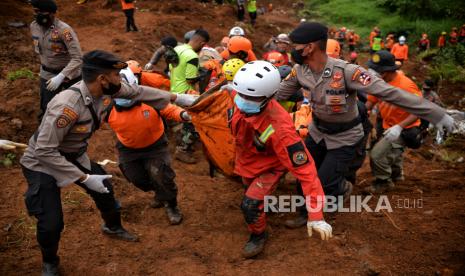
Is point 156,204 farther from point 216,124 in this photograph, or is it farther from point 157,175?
point 216,124

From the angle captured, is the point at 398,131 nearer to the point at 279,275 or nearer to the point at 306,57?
the point at 306,57

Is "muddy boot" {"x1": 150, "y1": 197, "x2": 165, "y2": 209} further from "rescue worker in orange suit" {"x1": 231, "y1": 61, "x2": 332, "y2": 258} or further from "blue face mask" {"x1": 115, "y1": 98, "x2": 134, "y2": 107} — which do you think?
"rescue worker in orange suit" {"x1": 231, "y1": 61, "x2": 332, "y2": 258}

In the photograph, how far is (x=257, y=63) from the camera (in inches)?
153

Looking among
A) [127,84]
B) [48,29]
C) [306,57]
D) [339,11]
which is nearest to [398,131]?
[306,57]

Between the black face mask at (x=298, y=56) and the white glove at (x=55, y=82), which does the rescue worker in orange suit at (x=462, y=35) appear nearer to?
the black face mask at (x=298, y=56)

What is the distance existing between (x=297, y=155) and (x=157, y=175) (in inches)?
76.8

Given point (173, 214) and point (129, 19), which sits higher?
point (129, 19)

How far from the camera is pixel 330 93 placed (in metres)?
4.17

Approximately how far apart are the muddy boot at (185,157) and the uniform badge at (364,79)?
415 cm

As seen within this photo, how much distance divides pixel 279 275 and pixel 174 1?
16.0 meters

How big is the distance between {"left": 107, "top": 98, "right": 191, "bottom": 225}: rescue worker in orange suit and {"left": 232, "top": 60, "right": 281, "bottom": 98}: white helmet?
40.4 inches

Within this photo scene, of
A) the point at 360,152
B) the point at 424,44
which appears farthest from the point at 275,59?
the point at 424,44

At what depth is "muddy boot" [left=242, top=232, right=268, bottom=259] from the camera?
4191 millimetres

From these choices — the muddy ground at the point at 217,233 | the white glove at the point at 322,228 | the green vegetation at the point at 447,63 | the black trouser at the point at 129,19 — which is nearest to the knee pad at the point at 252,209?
the muddy ground at the point at 217,233
